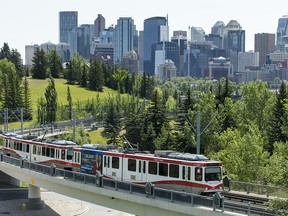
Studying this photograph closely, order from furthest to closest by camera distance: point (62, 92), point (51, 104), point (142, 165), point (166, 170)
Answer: point (62, 92), point (51, 104), point (142, 165), point (166, 170)

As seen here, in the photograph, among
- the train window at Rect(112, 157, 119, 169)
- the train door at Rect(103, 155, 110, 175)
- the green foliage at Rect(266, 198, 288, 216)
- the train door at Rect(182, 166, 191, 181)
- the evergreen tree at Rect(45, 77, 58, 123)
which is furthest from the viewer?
the evergreen tree at Rect(45, 77, 58, 123)

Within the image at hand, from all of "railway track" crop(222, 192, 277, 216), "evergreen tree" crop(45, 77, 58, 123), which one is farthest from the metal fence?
"evergreen tree" crop(45, 77, 58, 123)

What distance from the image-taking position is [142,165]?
40.5m

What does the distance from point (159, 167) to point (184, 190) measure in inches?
107

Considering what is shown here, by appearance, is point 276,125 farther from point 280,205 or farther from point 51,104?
point 51,104

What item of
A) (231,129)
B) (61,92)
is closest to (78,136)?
(231,129)

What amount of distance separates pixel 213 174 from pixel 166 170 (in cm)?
323

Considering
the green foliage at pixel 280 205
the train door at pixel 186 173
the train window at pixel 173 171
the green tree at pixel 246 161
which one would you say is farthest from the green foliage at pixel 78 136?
the green foliage at pixel 280 205

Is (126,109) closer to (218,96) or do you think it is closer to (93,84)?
(93,84)

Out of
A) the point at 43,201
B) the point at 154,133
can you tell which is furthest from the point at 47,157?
the point at 154,133

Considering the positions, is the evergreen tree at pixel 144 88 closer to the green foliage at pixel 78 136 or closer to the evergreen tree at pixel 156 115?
the green foliage at pixel 78 136

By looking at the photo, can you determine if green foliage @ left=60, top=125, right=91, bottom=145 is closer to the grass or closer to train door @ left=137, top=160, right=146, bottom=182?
the grass

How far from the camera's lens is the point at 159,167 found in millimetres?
38812

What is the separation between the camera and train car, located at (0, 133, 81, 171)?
1981 inches
